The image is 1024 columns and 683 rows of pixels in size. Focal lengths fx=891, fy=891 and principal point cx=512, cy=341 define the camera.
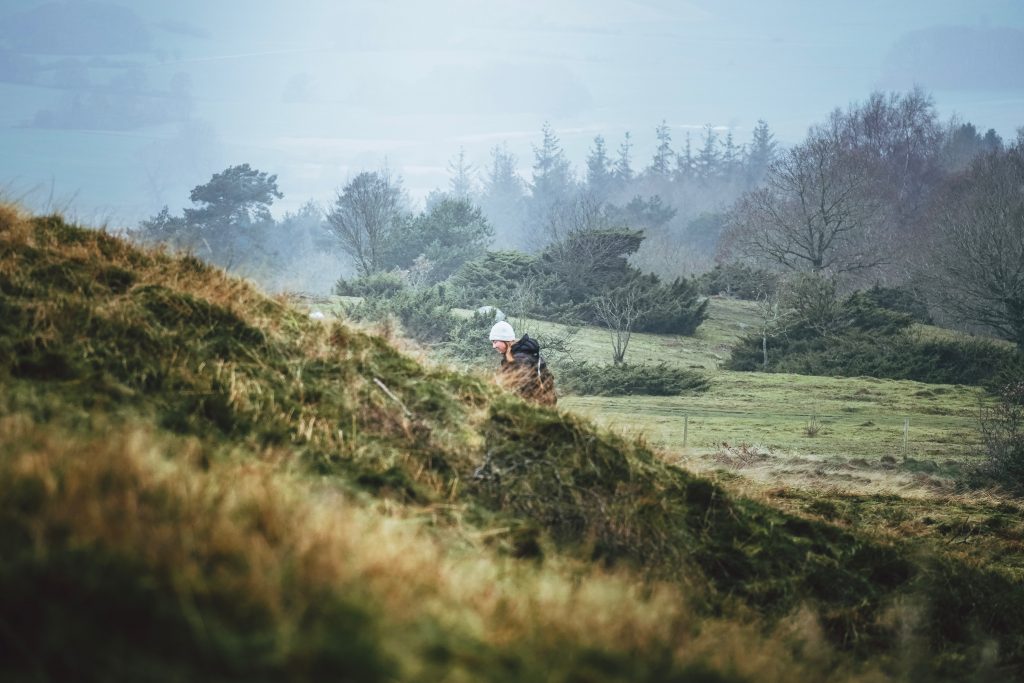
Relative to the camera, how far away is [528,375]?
9875mm

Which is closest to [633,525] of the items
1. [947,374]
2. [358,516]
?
[358,516]

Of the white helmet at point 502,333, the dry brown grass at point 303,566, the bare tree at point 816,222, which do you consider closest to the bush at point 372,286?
the bare tree at point 816,222

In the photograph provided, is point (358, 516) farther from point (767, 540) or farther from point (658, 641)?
point (767, 540)

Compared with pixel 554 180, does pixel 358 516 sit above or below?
below

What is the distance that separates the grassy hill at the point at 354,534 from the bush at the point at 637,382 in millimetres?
24618

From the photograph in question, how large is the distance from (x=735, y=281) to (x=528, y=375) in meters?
54.8

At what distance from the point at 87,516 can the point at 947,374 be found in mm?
40308

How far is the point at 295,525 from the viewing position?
3146 mm

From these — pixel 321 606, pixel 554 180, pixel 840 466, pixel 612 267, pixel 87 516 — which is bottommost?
pixel 840 466

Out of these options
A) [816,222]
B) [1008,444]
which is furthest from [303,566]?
[816,222]

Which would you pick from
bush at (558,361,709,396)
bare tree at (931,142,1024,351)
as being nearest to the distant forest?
bare tree at (931,142,1024,351)

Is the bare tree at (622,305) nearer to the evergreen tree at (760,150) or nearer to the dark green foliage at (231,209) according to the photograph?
the dark green foliage at (231,209)

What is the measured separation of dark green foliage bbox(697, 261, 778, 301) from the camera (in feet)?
201

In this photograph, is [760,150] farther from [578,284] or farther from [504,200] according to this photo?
[578,284]
